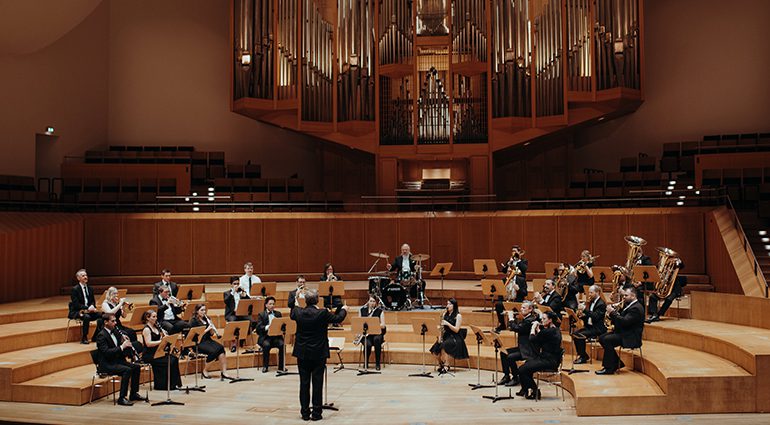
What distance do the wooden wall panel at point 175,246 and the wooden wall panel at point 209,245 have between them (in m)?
0.11

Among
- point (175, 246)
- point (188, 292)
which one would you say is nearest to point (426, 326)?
point (188, 292)

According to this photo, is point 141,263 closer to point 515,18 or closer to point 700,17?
point 515,18

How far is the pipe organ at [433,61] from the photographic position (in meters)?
16.0

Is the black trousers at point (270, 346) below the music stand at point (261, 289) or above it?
below

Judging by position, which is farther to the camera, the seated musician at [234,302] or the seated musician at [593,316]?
the seated musician at [234,302]

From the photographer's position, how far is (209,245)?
1566cm

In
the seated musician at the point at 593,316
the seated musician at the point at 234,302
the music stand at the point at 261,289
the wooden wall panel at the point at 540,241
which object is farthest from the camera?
the wooden wall panel at the point at 540,241

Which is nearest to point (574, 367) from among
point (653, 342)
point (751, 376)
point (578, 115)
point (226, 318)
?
point (653, 342)

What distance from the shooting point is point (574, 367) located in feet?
31.4

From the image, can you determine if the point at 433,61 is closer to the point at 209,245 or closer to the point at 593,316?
the point at 209,245

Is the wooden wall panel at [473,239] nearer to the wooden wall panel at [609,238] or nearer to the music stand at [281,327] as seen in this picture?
the wooden wall panel at [609,238]

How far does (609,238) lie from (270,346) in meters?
6.94

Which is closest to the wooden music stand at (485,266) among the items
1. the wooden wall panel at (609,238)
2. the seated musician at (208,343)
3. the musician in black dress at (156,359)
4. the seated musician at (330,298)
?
the seated musician at (330,298)

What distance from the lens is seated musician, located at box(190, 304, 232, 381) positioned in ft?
32.8
